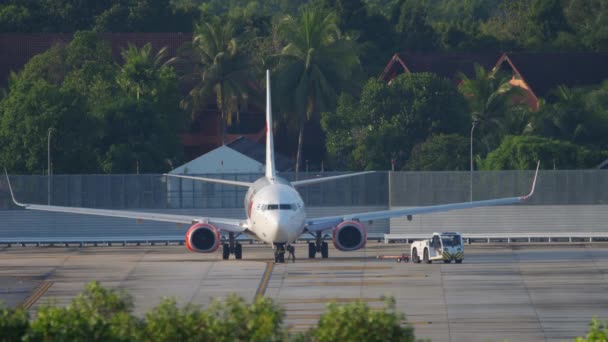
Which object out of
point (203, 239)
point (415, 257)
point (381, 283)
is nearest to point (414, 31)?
point (415, 257)

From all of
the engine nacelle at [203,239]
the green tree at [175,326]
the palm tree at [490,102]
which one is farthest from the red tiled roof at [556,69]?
the green tree at [175,326]

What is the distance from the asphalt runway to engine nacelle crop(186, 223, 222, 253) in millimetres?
786

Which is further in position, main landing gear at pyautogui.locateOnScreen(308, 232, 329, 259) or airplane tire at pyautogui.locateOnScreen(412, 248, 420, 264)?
main landing gear at pyautogui.locateOnScreen(308, 232, 329, 259)

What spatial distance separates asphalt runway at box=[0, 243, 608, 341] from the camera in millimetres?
36312

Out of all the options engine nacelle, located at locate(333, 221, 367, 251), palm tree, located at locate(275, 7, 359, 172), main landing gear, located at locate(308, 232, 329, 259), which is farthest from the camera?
palm tree, located at locate(275, 7, 359, 172)

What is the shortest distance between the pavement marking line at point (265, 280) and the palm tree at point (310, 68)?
151 feet

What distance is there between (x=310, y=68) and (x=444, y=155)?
16.0m

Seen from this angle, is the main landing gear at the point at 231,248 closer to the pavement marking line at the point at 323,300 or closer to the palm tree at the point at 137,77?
the pavement marking line at the point at 323,300

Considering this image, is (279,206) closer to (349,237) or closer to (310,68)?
(349,237)

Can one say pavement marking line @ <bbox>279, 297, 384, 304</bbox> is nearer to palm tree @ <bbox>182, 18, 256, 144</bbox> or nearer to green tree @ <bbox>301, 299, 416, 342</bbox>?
green tree @ <bbox>301, 299, 416, 342</bbox>

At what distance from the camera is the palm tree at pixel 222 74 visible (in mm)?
101812

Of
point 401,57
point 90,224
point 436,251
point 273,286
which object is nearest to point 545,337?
point 273,286

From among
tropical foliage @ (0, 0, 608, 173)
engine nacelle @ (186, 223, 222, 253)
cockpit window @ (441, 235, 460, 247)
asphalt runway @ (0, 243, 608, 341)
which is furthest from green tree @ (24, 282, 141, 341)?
tropical foliage @ (0, 0, 608, 173)

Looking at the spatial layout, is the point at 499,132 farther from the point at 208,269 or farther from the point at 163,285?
the point at 163,285
